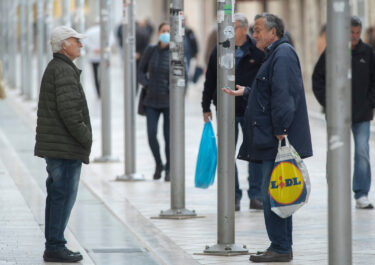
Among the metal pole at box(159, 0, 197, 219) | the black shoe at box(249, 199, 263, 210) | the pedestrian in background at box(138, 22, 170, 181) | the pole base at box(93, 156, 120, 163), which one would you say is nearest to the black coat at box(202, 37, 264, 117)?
the metal pole at box(159, 0, 197, 219)

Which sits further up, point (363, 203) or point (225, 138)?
point (225, 138)

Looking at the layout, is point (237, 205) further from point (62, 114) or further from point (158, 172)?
point (62, 114)

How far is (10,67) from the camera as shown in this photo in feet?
127

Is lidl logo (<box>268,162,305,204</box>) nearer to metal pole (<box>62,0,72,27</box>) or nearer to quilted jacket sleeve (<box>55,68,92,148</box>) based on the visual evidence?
quilted jacket sleeve (<box>55,68,92,148</box>)

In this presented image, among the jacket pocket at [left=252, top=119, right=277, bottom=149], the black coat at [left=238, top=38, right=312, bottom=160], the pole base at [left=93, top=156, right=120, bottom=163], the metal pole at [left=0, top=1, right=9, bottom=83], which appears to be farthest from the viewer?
the metal pole at [left=0, top=1, right=9, bottom=83]

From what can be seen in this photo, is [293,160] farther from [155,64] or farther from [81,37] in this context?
[155,64]

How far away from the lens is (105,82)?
16.0 meters

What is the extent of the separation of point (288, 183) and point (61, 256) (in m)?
1.76

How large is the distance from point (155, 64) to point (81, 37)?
4.82 meters

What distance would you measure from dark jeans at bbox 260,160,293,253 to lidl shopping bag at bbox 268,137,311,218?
19 centimetres

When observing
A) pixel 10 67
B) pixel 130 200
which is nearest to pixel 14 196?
pixel 130 200

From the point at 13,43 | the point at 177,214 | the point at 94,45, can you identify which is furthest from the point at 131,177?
the point at 13,43

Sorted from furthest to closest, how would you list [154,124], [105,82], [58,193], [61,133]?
[105,82] < [154,124] < [58,193] < [61,133]

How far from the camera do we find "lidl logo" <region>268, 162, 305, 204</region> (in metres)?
7.92
